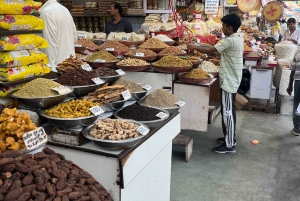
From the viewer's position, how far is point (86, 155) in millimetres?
1731

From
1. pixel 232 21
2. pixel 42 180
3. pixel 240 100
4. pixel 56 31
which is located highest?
pixel 232 21

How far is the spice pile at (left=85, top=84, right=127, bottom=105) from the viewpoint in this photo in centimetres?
210

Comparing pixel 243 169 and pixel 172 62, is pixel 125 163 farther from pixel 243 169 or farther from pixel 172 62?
pixel 243 169

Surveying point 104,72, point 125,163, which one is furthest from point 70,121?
point 104,72

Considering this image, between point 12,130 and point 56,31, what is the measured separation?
241 cm

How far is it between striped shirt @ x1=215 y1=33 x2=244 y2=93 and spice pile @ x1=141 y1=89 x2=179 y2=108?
1.23 metres

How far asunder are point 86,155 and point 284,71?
4.54 m

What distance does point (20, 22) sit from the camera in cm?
199

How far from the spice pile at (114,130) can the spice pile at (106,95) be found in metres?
0.26

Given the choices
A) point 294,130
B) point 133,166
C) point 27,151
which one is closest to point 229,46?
point 294,130

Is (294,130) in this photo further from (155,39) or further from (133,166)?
(133,166)

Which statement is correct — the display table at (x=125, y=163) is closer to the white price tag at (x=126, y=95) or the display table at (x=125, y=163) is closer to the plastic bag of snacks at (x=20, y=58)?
the white price tag at (x=126, y=95)

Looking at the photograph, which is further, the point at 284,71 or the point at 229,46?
the point at 284,71

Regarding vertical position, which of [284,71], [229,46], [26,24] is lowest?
[284,71]
